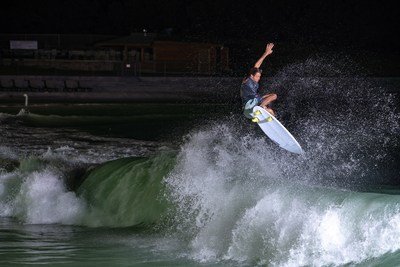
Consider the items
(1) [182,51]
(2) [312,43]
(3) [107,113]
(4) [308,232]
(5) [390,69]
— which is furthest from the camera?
(2) [312,43]

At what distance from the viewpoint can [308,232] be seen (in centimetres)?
948

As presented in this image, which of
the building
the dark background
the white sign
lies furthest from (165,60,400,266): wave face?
the dark background

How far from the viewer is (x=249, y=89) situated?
13844 mm

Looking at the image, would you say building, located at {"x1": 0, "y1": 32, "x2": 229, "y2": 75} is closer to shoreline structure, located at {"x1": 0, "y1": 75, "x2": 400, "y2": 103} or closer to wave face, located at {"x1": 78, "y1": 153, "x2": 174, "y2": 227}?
shoreline structure, located at {"x1": 0, "y1": 75, "x2": 400, "y2": 103}

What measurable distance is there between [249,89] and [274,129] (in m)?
1.27

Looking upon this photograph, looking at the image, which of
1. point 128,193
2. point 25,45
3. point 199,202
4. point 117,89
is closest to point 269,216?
point 199,202

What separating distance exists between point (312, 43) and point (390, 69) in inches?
370

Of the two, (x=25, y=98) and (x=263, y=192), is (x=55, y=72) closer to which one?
(x=25, y=98)

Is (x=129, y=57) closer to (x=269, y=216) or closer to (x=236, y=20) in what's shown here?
(x=236, y=20)

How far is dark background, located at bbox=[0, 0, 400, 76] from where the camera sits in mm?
65438

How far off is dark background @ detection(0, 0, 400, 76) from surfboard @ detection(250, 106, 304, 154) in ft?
157

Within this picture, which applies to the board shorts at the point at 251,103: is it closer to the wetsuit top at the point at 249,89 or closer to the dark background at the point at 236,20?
the wetsuit top at the point at 249,89

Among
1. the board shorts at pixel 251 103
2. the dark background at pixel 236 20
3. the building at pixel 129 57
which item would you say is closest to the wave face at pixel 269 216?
the board shorts at pixel 251 103

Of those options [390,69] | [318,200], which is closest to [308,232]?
[318,200]
